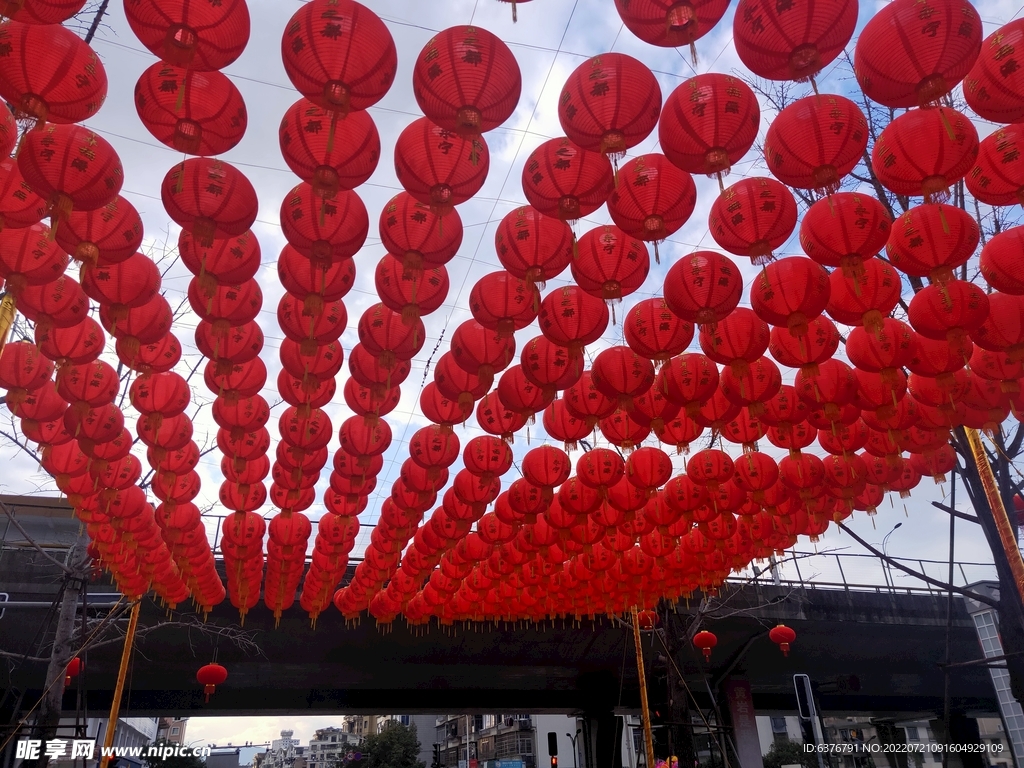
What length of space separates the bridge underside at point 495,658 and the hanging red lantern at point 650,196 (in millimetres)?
11976

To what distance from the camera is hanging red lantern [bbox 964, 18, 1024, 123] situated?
3.80m

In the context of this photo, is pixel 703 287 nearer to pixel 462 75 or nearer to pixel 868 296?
pixel 868 296

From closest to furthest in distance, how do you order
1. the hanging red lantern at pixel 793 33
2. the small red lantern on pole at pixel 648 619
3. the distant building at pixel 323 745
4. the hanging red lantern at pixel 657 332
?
the hanging red lantern at pixel 793 33, the hanging red lantern at pixel 657 332, the small red lantern on pole at pixel 648 619, the distant building at pixel 323 745

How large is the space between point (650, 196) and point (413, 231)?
1.62 m

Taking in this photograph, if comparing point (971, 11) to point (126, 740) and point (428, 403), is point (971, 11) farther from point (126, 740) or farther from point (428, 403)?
point (126, 740)

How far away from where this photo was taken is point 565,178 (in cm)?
427

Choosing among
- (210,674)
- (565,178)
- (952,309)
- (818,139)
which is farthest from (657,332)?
(210,674)

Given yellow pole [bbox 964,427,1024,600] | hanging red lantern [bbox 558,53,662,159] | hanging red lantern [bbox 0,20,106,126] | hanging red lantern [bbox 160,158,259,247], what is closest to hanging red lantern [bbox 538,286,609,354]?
hanging red lantern [bbox 558,53,662,159]

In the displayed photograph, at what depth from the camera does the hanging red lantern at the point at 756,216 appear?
15.0 ft

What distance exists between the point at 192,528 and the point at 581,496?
5.36 m

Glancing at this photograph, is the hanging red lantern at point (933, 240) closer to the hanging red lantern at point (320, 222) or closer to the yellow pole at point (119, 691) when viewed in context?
the hanging red lantern at point (320, 222)

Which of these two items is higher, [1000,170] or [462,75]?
[1000,170]

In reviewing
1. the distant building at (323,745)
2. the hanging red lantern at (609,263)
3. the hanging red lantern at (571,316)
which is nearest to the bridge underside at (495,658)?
the hanging red lantern at (571,316)

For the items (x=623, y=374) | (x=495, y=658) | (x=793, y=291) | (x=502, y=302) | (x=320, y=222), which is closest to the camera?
(x=320, y=222)
